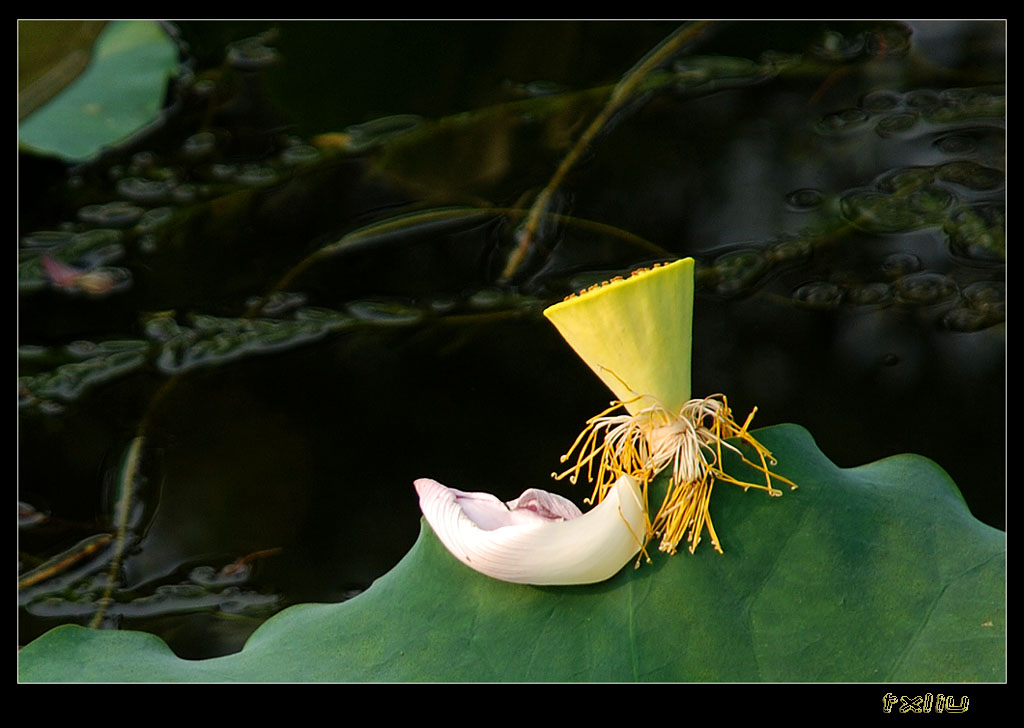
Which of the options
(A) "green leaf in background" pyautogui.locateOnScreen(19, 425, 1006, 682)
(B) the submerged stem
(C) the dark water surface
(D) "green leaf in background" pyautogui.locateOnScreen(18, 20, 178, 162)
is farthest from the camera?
(B) the submerged stem

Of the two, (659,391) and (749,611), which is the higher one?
(659,391)

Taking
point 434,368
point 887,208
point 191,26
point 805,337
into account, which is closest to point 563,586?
point 434,368

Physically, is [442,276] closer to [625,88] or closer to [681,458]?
[625,88]

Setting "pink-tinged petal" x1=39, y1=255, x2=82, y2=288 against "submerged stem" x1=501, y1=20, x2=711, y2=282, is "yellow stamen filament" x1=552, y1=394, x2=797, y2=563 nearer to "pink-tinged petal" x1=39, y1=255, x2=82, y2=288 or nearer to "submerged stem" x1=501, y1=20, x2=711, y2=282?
"submerged stem" x1=501, y1=20, x2=711, y2=282

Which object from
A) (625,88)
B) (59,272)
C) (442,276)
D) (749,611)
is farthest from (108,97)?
(749,611)

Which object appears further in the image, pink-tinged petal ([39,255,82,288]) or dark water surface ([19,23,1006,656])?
pink-tinged petal ([39,255,82,288])

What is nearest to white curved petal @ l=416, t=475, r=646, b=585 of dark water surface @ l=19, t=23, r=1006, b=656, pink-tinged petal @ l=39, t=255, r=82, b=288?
dark water surface @ l=19, t=23, r=1006, b=656

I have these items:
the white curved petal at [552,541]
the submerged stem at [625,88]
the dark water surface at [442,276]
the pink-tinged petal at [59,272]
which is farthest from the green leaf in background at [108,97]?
the white curved petal at [552,541]
